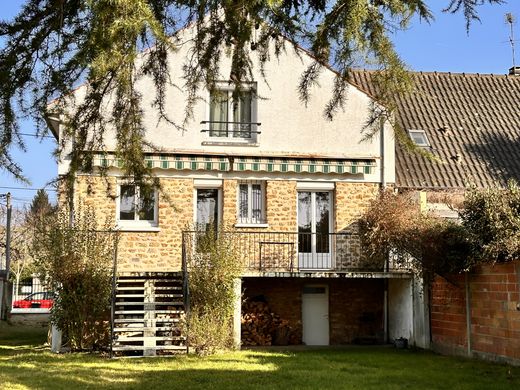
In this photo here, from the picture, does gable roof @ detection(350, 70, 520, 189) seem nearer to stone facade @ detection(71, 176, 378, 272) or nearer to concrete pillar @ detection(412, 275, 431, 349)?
stone facade @ detection(71, 176, 378, 272)

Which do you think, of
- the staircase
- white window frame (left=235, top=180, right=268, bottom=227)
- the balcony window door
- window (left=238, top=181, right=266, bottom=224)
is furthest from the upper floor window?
the staircase

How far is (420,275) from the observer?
1906 centimetres

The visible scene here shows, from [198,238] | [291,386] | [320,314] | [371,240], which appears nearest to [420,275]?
[371,240]

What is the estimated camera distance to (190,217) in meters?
21.1

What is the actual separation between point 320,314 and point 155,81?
15.9 metres

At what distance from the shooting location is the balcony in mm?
20766

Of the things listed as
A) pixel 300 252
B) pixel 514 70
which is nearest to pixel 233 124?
pixel 300 252

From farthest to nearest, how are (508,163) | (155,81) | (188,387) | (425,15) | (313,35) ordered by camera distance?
(508,163) < (188,387) < (155,81) < (313,35) < (425,15)

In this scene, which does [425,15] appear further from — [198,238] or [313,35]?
[198,238]

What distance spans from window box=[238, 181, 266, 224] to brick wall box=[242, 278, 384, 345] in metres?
1.99

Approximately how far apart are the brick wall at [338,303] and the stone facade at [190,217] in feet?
4.12

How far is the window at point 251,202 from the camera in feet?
71.1

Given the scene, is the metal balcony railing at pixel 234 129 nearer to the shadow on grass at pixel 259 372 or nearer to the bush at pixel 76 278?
the bush at pixel 76 278

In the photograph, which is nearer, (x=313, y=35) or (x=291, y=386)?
(x=313, y=35)
